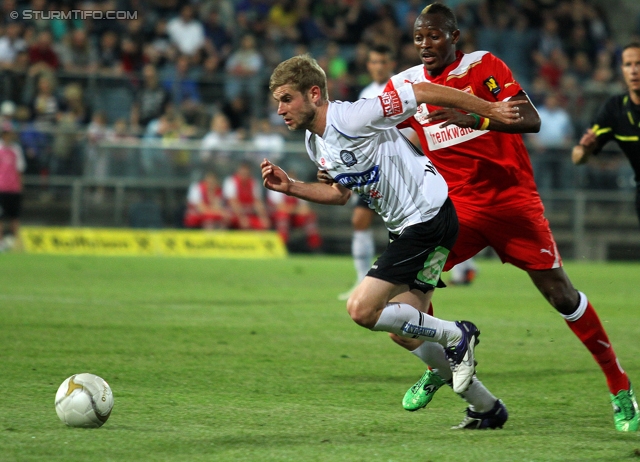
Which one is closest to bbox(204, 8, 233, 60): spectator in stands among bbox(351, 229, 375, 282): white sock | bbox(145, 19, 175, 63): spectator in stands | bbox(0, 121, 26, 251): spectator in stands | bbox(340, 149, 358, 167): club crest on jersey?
bbox(145, 19, 175, 63): spectator in stands

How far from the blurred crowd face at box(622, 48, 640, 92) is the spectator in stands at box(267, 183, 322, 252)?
10.7m

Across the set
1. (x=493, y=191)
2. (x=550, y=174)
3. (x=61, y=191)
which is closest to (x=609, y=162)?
(x=550, y=174)

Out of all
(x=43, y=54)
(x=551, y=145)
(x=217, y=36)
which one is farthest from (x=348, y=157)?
(x=217, y=36)

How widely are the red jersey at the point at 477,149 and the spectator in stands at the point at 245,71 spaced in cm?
1375

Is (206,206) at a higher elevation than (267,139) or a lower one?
lower

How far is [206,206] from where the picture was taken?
17328mm

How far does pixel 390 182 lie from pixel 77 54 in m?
14.9

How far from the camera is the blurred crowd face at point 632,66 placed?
6.66 m

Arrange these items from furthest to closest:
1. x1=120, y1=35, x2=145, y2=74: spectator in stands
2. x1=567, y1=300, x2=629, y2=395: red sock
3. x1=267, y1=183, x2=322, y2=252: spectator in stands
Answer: x1=120, y1=35, x2=145, y2=74: spectator in stands
x1=267, y1=183, x2=322, y2=252: spectator in stands
x1=567, y1=300, x2=629, y2=395: red sock

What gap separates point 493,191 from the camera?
566 cm

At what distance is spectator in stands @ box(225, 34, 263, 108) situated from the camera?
1920 centimetres

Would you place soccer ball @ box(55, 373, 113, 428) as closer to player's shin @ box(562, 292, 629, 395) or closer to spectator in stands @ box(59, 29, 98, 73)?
player's shin @ box(562, 292, 629, 395)

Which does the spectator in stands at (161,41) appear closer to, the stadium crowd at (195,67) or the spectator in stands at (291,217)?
the stadium crowd at (195,67)

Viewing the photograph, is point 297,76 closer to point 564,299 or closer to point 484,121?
point 484,121
